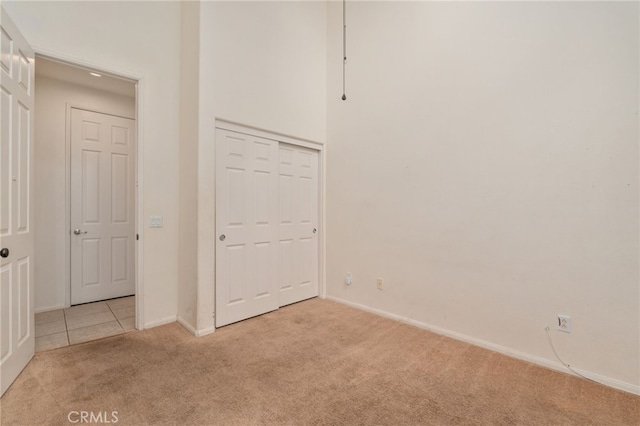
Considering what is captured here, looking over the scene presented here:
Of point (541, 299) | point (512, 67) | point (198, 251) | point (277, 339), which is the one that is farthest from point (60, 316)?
point (512, 67)

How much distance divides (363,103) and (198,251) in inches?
97.0

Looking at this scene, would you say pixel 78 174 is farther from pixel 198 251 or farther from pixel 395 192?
pixel 395 192

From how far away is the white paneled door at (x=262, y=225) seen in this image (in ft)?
9.53

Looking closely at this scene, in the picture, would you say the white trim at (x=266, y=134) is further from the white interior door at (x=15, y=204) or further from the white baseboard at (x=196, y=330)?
the white baseboard at (x=196, y=330)

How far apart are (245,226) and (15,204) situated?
67.3 inches

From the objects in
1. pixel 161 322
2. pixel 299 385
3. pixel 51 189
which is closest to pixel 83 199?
pixel 51 189

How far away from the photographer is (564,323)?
219 centimetres

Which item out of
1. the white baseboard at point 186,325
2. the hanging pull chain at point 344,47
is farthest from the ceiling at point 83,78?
the white baseboard at point 186,325

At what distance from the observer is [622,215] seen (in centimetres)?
198

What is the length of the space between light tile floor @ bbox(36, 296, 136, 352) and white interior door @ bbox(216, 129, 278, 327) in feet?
3.49

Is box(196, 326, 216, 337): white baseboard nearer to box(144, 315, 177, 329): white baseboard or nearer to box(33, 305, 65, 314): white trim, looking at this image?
box(144, 315, 177, 329): white baseboard

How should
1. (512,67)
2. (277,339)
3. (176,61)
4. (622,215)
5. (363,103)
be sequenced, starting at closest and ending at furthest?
(622,215), (512,67), (277,339), (176,61), (363,103)

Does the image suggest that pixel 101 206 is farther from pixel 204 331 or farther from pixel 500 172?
pixel 500 172

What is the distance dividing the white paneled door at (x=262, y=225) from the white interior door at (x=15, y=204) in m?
1.36
